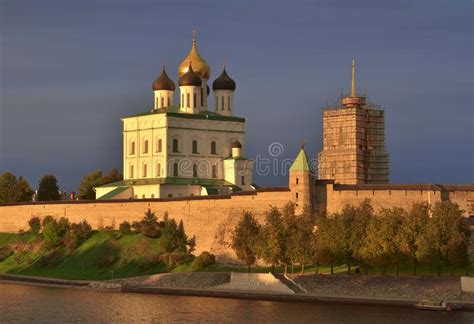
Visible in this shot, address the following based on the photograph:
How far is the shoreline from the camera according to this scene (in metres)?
47.6

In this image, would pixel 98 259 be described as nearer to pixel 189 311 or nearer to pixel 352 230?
pixel 352 230

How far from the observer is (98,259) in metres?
62.5

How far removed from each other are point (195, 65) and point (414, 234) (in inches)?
1170

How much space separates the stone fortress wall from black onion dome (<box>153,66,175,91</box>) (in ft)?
36.0

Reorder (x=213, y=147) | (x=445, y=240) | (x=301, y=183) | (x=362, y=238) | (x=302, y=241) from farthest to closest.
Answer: (x=213, y=147)
(x=301, y=183)
(x=302, y=241)
(x=362, y=238)
(x=445, y=240)

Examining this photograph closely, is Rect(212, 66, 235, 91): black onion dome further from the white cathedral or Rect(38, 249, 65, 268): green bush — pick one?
Rect(38, 249, 65, 268): green bush

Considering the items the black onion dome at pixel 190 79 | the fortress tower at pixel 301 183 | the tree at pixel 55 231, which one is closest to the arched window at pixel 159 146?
the black onion dome at pixel 190 79

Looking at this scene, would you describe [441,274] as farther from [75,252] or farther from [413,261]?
[75,252]

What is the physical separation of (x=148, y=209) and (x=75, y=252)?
485 centimetres

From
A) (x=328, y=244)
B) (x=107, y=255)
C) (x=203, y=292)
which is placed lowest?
(x=203, y=292)

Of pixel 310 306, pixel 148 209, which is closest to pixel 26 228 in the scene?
pixel 148 209

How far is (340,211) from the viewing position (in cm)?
5625

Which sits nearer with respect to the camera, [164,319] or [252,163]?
[164,319]

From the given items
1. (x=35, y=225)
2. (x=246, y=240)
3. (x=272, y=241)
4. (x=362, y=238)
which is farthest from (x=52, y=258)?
(x=362, y=238)
